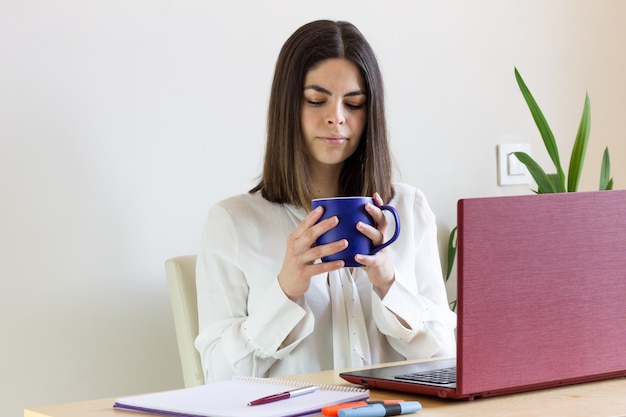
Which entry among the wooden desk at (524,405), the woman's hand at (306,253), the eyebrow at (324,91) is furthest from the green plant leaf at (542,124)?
the wooden desk at (524,405)

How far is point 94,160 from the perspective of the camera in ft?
5.72

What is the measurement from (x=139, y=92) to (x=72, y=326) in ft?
1.56

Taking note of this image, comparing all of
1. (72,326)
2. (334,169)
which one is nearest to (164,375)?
(72,326)

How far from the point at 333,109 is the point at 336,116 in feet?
0.06

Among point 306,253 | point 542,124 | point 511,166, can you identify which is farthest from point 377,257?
point 511,166

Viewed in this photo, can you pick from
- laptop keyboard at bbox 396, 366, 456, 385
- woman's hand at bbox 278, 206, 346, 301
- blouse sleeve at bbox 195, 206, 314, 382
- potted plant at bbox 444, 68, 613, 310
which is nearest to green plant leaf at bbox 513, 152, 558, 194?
potted plant at bbox 444, 68, 613, 310

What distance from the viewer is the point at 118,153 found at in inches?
69.6

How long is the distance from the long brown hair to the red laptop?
2.15 feet

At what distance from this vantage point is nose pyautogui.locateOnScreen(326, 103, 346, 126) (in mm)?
1492

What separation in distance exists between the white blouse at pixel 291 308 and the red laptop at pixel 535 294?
0.43m

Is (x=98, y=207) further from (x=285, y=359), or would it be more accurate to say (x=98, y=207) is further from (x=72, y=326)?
(x=285, y=359)

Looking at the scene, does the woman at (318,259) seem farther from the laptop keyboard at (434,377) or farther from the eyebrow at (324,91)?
the laptop keyboard at (434,377)

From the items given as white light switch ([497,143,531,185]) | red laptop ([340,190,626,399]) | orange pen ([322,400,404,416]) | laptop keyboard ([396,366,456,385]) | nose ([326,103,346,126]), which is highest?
nose ([326,103,346,126])

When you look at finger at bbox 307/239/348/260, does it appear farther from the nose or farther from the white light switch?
the white light switch
